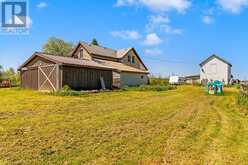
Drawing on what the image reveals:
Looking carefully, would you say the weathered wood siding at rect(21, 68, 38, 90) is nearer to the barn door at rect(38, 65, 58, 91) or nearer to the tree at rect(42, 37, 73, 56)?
the barn door at rect(38, 65, 58, 91)

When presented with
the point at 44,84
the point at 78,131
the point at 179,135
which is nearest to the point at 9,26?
the point at 44,84

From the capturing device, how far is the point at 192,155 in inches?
190

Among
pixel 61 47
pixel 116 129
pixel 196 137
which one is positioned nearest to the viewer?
pixel 196 137

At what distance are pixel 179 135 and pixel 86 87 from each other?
1567 cm

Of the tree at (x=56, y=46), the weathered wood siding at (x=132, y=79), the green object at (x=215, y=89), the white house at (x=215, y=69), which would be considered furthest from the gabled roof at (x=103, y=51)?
the tree at (x=56, y=46)

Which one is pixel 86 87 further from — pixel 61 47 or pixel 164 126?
pixel 61 47

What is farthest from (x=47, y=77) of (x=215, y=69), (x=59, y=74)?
(x=215, y=69)

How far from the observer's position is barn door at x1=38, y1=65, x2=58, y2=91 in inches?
763

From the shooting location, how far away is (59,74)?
746 inches

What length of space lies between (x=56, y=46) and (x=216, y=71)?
38246 millimetres

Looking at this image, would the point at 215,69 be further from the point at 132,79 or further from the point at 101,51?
the point at 101,51

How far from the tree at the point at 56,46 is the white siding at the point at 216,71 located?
106 ft

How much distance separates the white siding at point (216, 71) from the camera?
42375 millimetres

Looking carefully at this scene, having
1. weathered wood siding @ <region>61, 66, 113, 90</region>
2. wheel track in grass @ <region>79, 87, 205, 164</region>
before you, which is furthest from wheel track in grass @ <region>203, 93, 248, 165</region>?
weathered wood siding @ <region>61, 66, 113, 90</region>
